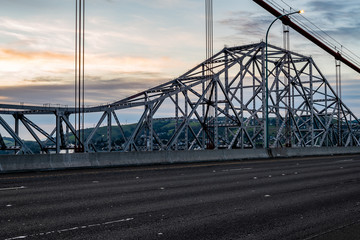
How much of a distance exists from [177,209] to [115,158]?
1393 centimetres

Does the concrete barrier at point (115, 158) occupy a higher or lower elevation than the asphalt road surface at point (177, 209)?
higher

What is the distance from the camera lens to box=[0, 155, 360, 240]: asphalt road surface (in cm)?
A: 771

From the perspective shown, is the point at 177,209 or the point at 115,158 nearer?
the point at 177,209

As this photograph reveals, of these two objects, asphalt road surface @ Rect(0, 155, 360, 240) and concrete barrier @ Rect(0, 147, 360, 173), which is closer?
asphalt road surface @ Rect(0, 155, 360, 240)

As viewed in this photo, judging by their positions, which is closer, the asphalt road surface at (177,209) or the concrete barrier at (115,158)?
the asphalt road surface at (177,209)

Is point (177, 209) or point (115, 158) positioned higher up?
point (115, 158)

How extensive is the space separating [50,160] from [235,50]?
45.2 meters

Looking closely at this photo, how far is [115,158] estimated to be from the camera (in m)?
23.5

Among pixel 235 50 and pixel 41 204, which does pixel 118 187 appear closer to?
pixel 41 204

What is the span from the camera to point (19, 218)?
28.8 feet

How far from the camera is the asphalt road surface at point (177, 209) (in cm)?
771

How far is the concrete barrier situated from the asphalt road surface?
3.27m

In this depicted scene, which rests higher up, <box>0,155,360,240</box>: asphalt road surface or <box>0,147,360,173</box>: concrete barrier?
<box>0,147,360,173</box>: concrete barrier

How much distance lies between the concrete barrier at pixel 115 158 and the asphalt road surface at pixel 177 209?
327 cm
